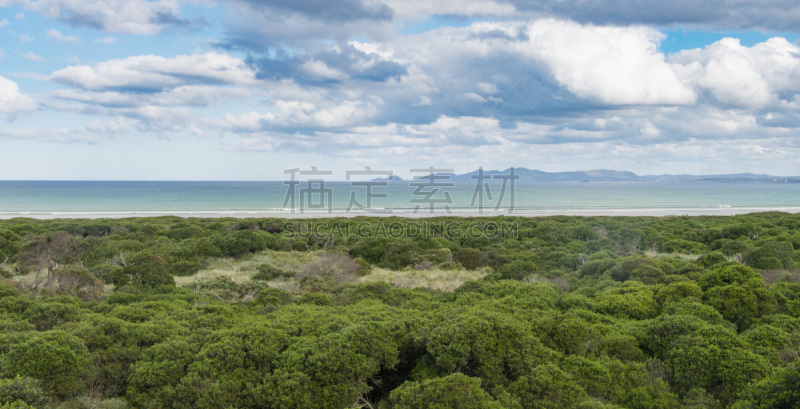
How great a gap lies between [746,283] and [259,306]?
29.4 ft

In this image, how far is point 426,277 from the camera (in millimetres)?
14797

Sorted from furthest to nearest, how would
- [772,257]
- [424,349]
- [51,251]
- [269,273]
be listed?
[51,251], [269,273], [772,257], [424,349]

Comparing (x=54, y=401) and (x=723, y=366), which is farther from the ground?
(x=723, y=366)

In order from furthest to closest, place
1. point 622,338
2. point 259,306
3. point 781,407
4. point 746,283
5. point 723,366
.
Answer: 1. point 259,306
2. point 746,283
3. point 622,338
4. point 723,366
5. point 781,407

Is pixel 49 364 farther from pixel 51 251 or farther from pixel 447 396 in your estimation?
pixel 51 251

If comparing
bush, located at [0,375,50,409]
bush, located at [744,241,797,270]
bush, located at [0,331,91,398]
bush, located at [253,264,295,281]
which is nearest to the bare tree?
bush, located at [253,264,295,281]

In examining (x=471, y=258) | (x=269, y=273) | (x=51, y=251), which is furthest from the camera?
(x=471, y=258)

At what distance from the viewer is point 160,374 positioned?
17.6ft

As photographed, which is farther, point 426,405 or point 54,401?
point 54,401

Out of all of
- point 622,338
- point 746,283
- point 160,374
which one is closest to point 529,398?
point 622,338

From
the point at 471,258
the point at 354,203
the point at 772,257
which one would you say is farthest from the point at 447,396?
the point at 354,203

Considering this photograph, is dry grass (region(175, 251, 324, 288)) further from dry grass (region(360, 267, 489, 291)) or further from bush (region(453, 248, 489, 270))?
bush (region(453, 248, 489, 270))

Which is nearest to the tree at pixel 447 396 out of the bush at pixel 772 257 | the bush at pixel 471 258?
the bush at pixel 772 257

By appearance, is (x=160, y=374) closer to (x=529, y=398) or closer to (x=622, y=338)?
(x=529, y=398)
